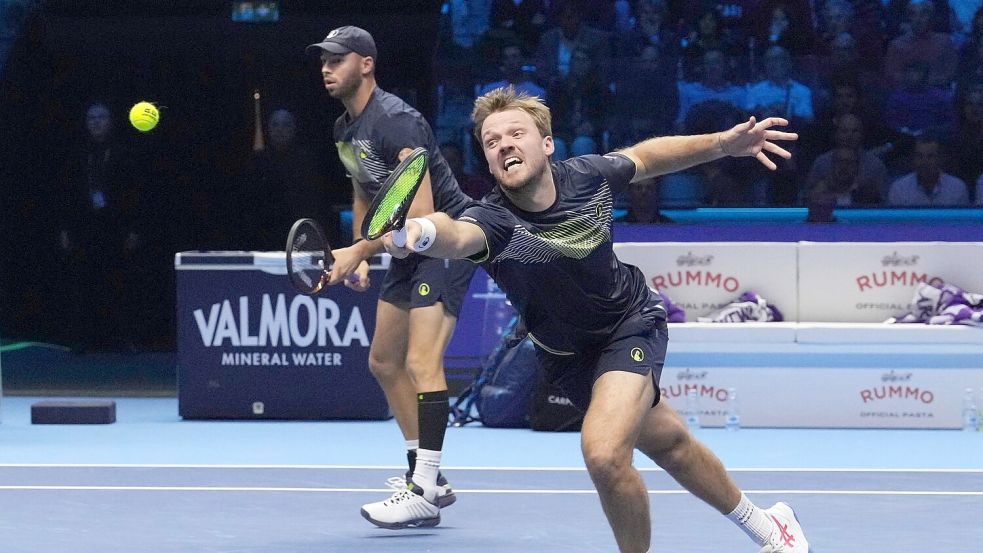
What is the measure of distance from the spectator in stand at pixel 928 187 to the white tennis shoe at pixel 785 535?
5470 mm

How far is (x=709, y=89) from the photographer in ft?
34.3

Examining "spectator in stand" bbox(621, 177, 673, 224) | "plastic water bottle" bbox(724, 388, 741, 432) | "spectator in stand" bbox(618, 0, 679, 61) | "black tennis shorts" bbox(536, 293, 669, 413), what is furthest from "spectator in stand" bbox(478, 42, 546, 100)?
"black tennis shorts" bbox(536, 293, 669, 413)

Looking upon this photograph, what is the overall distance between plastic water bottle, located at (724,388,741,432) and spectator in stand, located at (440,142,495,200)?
2467mm

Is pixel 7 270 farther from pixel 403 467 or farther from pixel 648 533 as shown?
pixel 648 533

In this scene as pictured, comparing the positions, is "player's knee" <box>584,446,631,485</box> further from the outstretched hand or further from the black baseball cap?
the black baseball cap

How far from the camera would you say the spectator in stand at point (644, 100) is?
1048 cm

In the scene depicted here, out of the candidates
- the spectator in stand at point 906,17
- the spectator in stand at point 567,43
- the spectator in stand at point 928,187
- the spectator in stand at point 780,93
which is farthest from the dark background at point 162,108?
the spectator in stand at point 928,187

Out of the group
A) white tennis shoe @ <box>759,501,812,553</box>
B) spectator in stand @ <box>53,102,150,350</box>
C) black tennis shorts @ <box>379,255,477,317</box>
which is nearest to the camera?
white tennis shoe @ <box>759,501,812,553</box>

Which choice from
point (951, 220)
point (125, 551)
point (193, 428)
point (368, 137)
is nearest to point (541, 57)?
point (951, 220)

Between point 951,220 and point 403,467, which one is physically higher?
point 951,220

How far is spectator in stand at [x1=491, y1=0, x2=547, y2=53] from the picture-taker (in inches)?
420

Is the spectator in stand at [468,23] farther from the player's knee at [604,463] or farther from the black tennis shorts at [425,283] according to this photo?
the player's knee at [604,463]

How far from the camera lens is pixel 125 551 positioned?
207 inches

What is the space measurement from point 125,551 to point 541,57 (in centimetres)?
608
